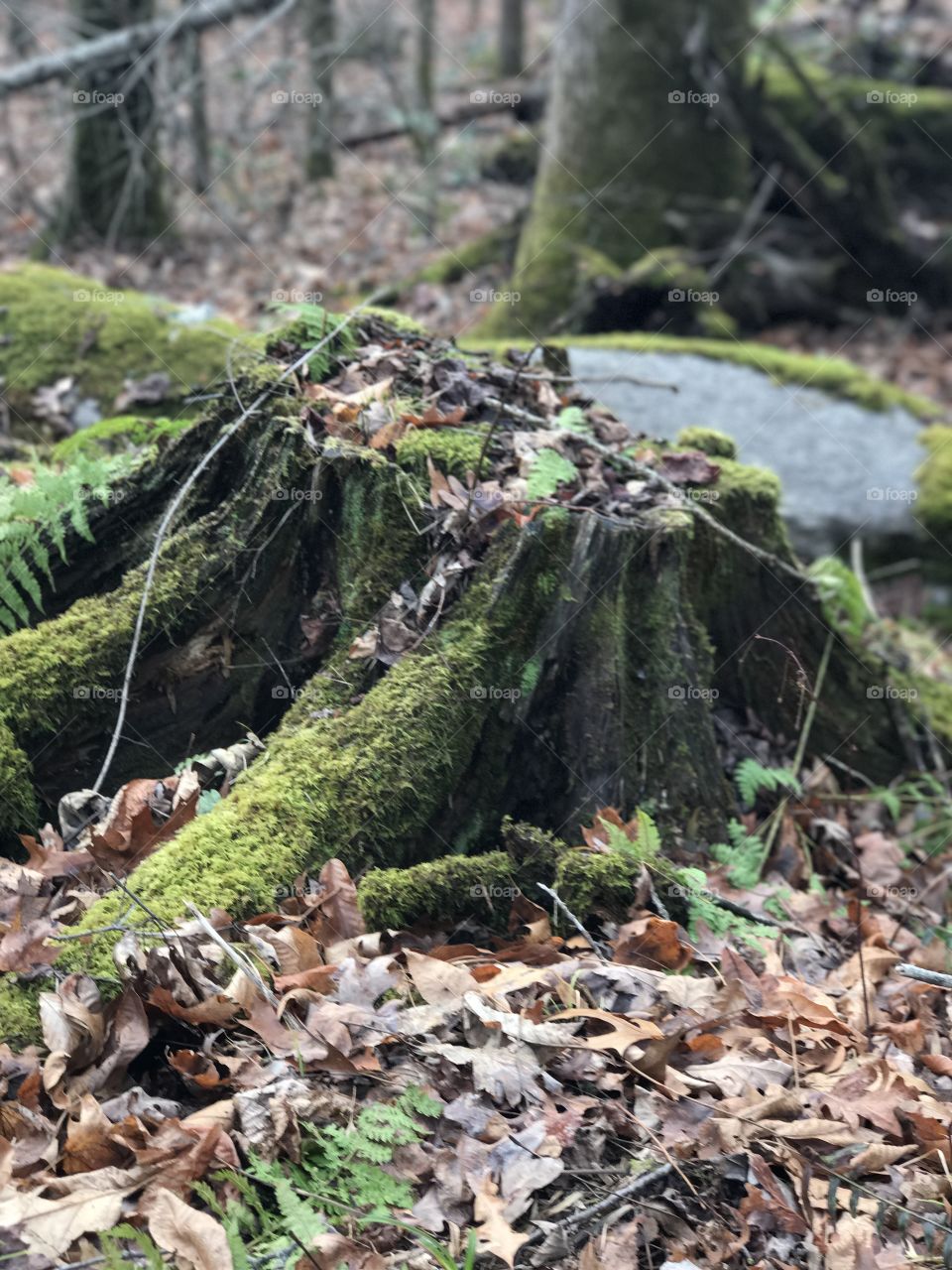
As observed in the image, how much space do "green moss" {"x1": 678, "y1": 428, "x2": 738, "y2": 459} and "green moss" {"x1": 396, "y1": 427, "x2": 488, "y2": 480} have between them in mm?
1581

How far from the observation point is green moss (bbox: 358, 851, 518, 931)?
3219 millimetres

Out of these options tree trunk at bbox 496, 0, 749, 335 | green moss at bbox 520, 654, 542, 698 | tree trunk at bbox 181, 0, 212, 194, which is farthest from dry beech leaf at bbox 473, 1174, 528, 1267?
tree trunk at bbox 181, 0, 212, 194

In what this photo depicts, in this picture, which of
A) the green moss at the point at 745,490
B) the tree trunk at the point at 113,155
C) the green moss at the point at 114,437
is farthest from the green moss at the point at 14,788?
the tree trunk at the point at 113,155

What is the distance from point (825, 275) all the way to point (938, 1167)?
1075 cm

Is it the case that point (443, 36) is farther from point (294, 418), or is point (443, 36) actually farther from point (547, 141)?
point (294, 418)

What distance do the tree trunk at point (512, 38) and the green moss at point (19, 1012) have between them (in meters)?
20.8

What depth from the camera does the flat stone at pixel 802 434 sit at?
25.3ft

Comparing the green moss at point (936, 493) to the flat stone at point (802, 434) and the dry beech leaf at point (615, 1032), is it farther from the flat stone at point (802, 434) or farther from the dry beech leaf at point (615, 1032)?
the dry beech leaf at point (615, 1032)

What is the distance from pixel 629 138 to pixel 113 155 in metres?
5.40

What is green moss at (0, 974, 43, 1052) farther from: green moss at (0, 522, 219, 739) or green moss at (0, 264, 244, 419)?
green moss at (0, 264, 244, 419)

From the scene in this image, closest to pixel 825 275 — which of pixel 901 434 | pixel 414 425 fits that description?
pixel 901 434

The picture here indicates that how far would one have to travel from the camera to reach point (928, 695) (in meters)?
5.65

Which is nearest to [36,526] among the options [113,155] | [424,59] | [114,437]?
[114,437]

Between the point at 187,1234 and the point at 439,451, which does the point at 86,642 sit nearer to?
the point at 439,451
